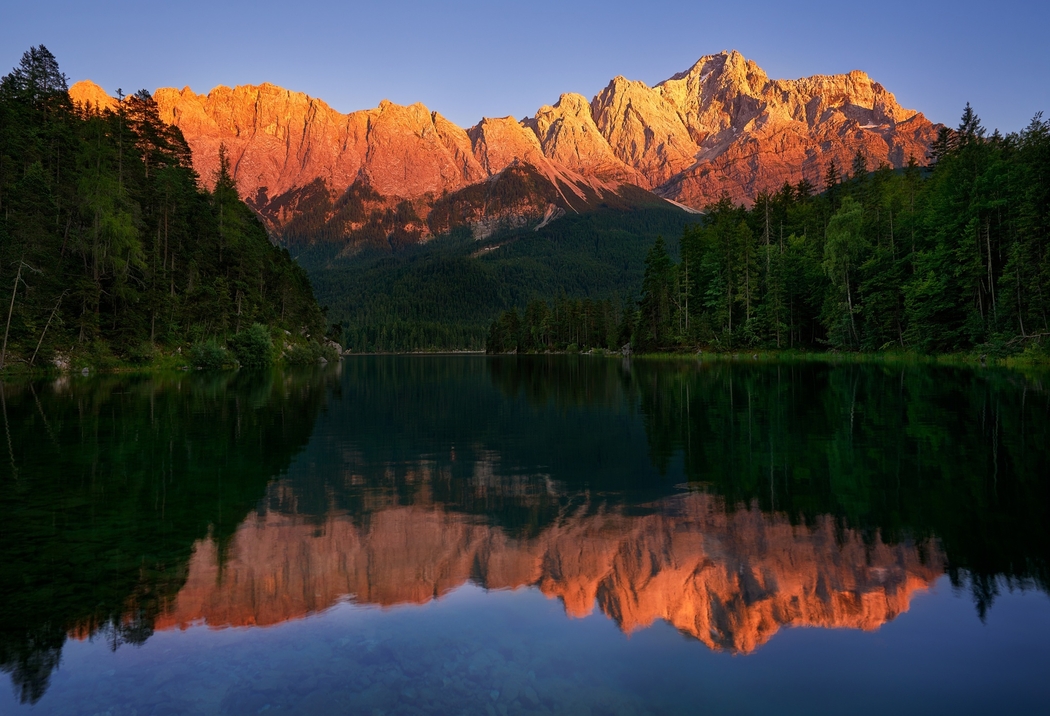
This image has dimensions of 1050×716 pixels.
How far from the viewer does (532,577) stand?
9.97m

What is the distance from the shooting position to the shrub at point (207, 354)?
79188 mm

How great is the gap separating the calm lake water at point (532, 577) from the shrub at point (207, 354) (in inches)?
2423

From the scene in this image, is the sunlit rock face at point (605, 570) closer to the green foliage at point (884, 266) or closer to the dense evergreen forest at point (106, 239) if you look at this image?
the green foliage at point (884, 266)

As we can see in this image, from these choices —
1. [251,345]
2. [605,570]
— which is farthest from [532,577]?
[251,345]

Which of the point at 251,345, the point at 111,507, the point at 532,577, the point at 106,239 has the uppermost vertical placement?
the point at 106,239

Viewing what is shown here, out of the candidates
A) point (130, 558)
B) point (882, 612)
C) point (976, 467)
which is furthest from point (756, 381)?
point (130, 558)

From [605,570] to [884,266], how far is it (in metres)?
83.4

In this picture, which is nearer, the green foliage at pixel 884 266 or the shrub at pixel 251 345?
the green foliage at pixel 884 266

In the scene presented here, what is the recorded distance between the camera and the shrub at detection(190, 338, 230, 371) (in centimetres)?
7919

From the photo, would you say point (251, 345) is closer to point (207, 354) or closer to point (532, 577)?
point (207, 354)

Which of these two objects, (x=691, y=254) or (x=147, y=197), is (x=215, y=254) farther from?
(x=691, y=254)

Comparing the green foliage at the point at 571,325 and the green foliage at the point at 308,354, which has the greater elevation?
the green foliage at the point at 571,325

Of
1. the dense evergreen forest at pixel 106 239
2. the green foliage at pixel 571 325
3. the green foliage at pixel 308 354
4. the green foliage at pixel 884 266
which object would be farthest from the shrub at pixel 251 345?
the green foliage at pixel 571 325

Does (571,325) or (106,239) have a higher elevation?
(106,239)
